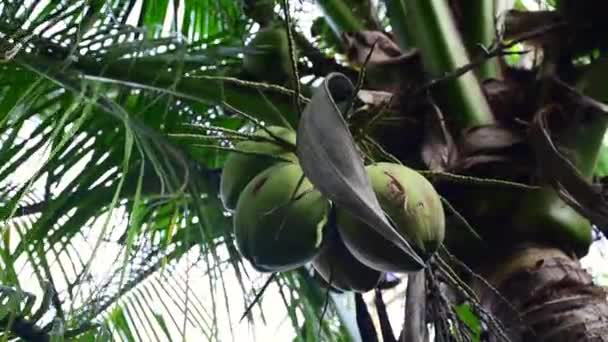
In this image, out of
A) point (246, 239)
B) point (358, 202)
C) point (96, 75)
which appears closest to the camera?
point (358, 202)

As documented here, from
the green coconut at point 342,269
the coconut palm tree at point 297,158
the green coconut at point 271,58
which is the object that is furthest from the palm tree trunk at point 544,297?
the green coconut at point 271,58

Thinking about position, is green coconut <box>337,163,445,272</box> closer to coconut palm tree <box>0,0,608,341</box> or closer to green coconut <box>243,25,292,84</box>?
coconut palm tree <box>0,0,608,341</box>

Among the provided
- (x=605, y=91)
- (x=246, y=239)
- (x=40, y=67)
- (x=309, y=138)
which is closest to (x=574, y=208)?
(x=605, y=91)

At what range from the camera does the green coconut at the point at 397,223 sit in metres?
0.80

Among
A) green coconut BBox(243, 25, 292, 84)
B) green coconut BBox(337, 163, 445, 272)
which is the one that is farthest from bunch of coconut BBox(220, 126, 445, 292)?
green coconut BBox(243, 25, 292, 84)

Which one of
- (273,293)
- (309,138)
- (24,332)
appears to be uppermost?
(309,138)

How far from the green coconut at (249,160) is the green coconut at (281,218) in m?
0.03

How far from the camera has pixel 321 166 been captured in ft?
2.06

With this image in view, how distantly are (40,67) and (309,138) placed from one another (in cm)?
54

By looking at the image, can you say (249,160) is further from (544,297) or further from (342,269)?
A: (544,297)

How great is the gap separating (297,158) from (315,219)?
0.23 feet

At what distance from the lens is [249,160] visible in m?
0.92

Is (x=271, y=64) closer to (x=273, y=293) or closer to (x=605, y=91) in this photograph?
(x=273, y=293)

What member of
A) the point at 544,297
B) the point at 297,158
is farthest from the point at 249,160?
the point at 544,297
